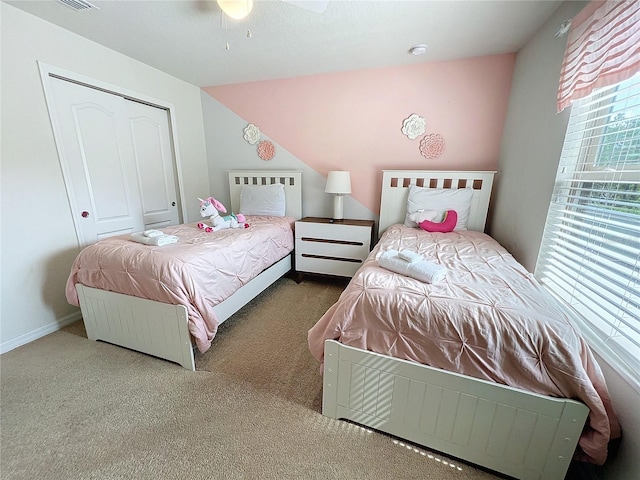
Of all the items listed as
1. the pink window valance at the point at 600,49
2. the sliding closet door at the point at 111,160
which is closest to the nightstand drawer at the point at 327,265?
the sliding closet door at the point at 111,160

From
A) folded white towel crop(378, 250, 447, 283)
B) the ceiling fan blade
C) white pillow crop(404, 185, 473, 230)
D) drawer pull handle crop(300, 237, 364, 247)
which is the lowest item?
drawer pull handle crop(300, 237, 364, 247)

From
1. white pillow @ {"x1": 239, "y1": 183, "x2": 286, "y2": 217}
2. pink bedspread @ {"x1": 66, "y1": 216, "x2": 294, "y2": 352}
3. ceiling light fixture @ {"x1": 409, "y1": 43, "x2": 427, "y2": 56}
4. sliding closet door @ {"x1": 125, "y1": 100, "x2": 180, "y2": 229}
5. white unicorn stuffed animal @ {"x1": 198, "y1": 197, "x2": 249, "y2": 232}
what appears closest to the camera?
pink bedspread @ {"x1": 66, "y1": 216, "x2": 294, "y2": 352}

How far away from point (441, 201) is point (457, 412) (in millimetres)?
1883

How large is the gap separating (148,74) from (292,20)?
69.6 inches

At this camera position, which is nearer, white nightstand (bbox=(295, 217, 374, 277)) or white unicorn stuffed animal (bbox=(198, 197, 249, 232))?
white unicorn stuffed animal (bbox=(198, 197, 249, 232))

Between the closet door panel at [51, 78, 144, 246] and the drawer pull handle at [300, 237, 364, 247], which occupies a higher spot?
the closet door panel at [51, 78, 144, 246]

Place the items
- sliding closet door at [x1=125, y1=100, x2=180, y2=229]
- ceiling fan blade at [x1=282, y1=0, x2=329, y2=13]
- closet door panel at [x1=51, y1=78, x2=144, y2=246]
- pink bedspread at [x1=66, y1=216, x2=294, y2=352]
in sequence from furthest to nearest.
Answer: sliding closet door at [x1=125, y1=100, x2=180, y2=229] → closet door panel at [x1=51, y1=78, x2=144, y2=246] → pink bedspread at [x1=66, y1=216, x2=294, y2=352] → ceiling fan blade at [x1=282, y1=0, x2=329, y2=13]

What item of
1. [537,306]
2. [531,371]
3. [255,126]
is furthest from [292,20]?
[531,371]

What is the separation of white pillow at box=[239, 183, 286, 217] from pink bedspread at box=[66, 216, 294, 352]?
40.6 inches

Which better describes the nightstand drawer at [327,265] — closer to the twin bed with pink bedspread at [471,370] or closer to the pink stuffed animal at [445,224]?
the pink stuffed animal at [445,224]

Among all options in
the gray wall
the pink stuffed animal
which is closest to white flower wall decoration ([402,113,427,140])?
the gray wall

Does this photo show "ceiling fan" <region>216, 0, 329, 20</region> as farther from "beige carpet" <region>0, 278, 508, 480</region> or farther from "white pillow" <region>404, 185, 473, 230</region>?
"beige carpet" <region>0, 278, 508, 480</region>

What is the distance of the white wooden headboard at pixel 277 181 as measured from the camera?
318cm

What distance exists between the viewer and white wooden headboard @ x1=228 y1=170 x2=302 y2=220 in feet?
10.4
